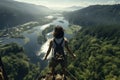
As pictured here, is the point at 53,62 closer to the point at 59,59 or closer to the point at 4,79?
the point at 59,59

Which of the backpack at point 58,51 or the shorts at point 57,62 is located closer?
the shorts at point 57,62

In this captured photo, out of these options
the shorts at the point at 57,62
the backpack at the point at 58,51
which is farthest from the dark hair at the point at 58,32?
the shorts at the point at 57,62

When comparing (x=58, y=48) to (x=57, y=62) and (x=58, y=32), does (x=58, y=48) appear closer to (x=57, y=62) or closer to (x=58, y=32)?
(x=57, y=62)

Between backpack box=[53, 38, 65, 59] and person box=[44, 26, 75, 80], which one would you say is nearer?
person box=[44, 26, 75, 80]

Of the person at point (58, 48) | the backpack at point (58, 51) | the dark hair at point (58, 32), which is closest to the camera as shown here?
the dark hair at point (58, 32)

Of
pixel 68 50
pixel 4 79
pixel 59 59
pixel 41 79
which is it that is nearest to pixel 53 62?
pixel 59 59

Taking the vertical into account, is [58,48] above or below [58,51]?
above

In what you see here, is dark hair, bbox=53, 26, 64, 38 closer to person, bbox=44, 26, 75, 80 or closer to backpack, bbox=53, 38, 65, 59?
person, bbox=44, 26, 75, 80

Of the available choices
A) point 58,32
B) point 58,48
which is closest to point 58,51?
point 58,48

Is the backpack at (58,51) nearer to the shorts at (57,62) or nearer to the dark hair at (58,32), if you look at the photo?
the shorts at (57,62)

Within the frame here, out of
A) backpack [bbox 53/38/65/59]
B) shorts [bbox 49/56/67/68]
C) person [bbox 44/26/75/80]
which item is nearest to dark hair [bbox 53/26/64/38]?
person [bbox 44/26/75/80]

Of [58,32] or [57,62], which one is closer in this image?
[58,32]
